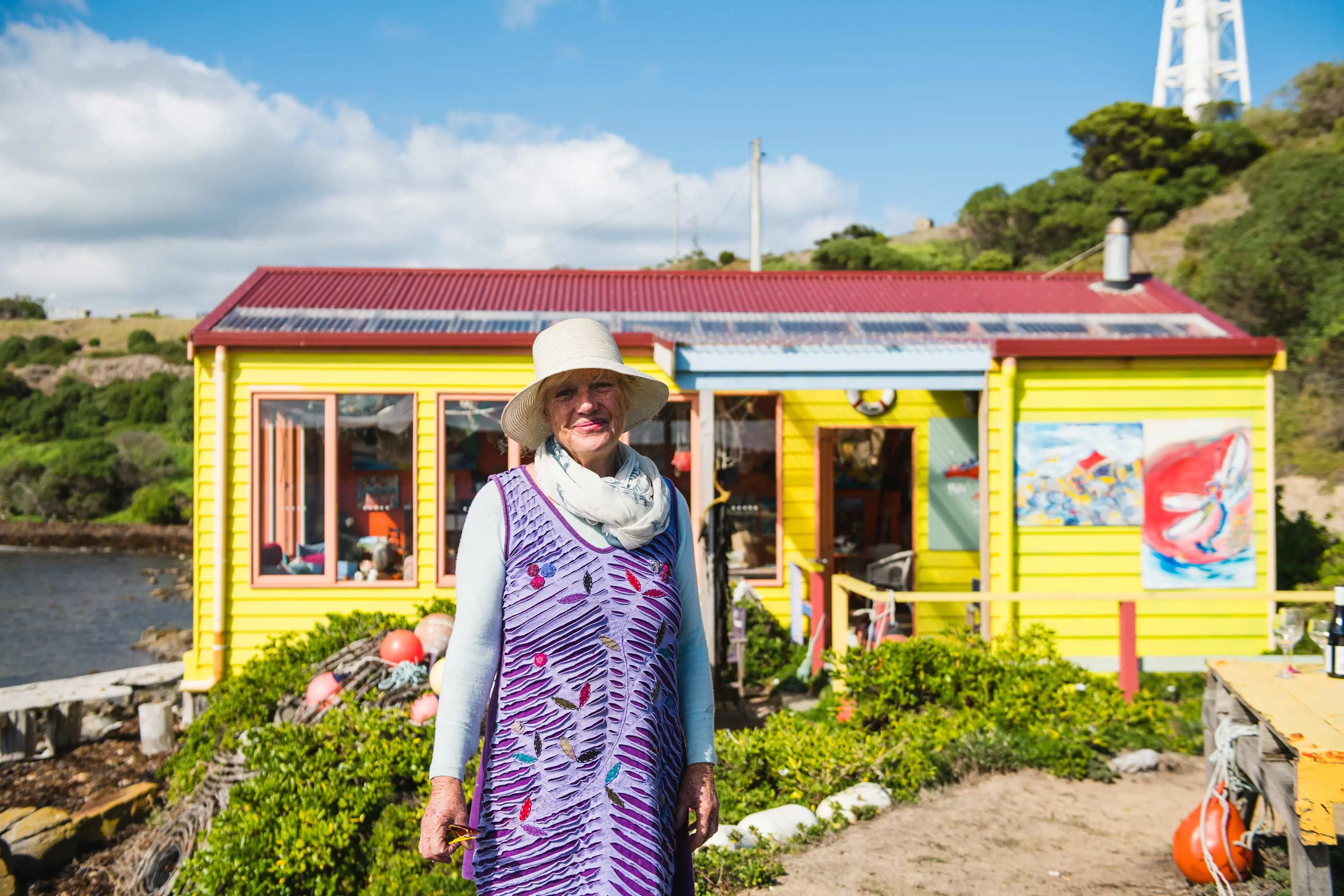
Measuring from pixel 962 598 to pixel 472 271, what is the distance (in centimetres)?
658

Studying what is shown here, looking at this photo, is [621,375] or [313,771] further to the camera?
[313,771]

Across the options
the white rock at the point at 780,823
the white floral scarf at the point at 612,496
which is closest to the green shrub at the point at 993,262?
the white rock at the point at 780,823

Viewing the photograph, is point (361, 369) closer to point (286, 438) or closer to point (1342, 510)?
point (286, 438)

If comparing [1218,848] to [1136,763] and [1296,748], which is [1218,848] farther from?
[1136,763]

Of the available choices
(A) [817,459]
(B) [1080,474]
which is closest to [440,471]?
(A) [817,459]

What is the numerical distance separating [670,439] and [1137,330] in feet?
14.0

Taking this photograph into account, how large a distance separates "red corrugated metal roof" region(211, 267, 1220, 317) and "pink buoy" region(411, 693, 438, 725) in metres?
4.72

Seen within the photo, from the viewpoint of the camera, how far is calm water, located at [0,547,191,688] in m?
15.6

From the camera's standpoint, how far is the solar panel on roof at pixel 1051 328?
9.12 m

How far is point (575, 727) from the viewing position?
227 cm

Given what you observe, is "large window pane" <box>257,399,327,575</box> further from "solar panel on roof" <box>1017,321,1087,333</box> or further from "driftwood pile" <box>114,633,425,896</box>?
"solar panel on roof" <box>1017,321,1087,333</box>

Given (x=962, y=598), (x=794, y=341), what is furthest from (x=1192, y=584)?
(x=794, y=341)

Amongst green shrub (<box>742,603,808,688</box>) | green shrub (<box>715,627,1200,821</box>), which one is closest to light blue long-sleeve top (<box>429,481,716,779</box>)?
green shrub (<box>715,627,1200,821</box>)

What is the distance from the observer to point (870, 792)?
5500mm
